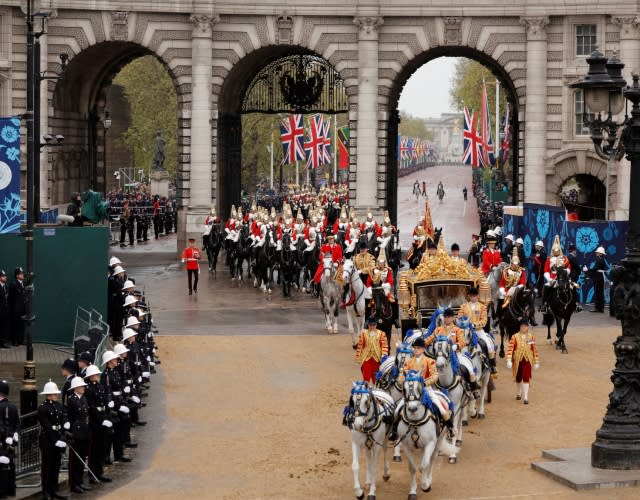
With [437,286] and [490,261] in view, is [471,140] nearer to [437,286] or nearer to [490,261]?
[490,261]


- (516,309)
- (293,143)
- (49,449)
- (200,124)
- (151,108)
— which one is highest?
(151,108)

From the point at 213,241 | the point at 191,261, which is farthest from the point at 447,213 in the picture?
the point at 191,261

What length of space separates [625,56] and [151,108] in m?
51.7

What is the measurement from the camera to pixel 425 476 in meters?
21.5

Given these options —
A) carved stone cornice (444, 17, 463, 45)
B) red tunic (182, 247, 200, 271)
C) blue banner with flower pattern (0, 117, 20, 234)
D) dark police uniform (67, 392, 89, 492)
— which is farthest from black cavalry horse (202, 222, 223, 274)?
dark police uniform (67, 392, 89, 492)

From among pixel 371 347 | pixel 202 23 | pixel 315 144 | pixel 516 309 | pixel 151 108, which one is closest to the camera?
pixel 371 347

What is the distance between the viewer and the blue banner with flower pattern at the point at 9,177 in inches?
1252

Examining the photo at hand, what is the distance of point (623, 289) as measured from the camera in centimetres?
2239

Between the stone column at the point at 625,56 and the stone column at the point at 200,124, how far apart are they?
54.3 ft

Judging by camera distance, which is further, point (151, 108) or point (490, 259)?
point (151, 108)

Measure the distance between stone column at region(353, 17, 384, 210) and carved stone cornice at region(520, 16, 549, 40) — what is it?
5973mm

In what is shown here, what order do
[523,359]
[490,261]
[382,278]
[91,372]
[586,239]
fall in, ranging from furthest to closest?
1. [586,239]
2. [490,261]
3. [382,278]
4. [523,359]
5. [91,372]

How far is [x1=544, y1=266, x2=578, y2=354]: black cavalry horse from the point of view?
35.7m

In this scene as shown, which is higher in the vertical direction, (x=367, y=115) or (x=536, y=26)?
(x=536, y=26)
